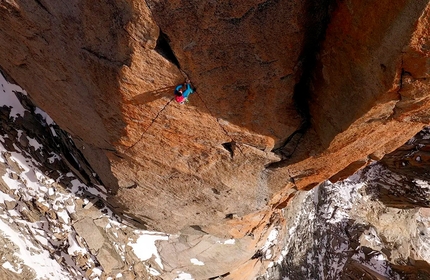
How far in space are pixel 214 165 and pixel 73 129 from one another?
2.61 meters

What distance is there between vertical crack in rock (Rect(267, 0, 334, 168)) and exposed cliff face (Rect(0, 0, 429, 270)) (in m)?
0.02

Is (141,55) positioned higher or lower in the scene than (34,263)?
higher

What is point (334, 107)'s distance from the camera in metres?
3.74

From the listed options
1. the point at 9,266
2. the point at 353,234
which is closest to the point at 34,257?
the point at 9,266

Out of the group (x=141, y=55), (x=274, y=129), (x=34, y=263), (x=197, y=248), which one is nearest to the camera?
(x=141, y=55)

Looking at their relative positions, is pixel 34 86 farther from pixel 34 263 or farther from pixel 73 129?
pixel 34 263

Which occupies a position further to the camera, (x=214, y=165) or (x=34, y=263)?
(x=34, y=263)

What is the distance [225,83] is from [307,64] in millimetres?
986

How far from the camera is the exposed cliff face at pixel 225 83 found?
305 centimetres

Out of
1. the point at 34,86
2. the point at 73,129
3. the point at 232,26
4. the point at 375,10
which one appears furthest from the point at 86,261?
the point at 375,10

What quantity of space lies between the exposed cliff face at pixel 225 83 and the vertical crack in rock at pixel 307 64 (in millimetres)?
15

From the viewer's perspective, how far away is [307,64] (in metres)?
3.70

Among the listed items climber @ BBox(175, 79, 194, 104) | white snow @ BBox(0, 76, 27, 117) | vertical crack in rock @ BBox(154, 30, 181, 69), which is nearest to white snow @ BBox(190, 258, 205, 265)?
white snow @ BBox(0, 76, 27, 117)

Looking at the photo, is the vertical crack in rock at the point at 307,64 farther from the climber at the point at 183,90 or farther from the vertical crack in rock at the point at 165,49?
the vertical crack in rock at the point at 165,49
